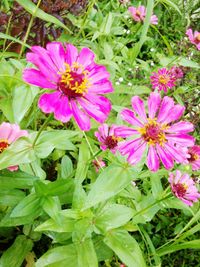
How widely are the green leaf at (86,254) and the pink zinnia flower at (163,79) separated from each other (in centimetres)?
69

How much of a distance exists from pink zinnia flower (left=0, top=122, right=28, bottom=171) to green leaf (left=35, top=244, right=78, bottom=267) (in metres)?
0.22

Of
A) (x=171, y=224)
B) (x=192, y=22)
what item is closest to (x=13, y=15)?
(x=171, y=224)

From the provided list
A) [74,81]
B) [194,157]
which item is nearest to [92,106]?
[74,81]

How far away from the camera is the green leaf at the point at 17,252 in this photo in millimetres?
923

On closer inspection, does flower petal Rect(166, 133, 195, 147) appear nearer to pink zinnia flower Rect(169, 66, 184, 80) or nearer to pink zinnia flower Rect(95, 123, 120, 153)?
pink zinnia flower Rect(95, 123, 120, 153)

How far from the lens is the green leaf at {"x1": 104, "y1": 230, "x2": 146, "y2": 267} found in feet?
2.71

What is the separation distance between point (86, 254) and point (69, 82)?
323 millimetres

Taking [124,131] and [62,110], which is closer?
[62,110]

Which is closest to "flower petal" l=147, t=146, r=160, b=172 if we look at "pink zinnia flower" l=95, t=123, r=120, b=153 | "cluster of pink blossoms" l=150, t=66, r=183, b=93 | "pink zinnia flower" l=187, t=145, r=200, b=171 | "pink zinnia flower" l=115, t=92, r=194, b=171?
"pink zinnia flower" l=115, t=92, r=194, b=171

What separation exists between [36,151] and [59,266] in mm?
256

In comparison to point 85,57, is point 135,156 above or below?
below

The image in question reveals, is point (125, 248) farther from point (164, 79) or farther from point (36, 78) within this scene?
point (164, 79)

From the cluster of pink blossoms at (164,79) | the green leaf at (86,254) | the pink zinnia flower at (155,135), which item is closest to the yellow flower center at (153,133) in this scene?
the pink zinnia flower at (155,135)

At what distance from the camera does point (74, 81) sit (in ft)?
2.23
